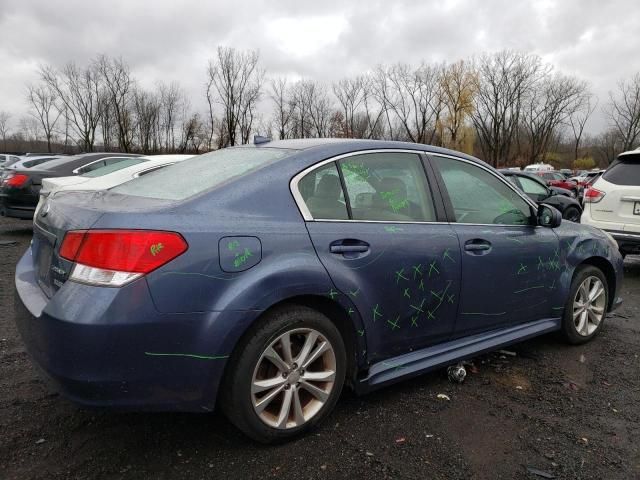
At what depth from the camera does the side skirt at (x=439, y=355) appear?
2.66 m

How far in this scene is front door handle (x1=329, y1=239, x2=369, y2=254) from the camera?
2.43 meters

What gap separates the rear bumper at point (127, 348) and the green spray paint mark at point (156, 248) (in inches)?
5.0

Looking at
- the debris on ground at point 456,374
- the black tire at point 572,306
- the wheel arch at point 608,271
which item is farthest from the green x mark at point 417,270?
the wheel arch at point 608,271

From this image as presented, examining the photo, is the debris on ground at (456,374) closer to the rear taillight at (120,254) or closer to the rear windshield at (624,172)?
the rear taillight at (120,254)

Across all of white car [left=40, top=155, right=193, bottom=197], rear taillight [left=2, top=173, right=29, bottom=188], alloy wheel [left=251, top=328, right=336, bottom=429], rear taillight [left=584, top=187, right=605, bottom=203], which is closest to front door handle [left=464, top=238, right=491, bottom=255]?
alloy wheel [left=251, top=328, right=336, bottom=429]

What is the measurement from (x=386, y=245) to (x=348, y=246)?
0.25 meters

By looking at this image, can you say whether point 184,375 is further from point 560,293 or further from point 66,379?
point 560,293

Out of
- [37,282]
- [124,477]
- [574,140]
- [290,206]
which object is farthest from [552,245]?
[574,140]

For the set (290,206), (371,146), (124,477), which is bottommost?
(124,477)

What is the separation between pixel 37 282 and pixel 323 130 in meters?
48.4

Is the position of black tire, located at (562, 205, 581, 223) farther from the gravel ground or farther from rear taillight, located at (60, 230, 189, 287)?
rear taillight, located at (60, 230, 189, 287)

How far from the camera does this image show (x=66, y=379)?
1967 millimetres

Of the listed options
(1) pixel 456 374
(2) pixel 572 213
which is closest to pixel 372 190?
(1) pixel 456 374

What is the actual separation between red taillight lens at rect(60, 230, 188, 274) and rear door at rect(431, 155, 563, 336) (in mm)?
1759
